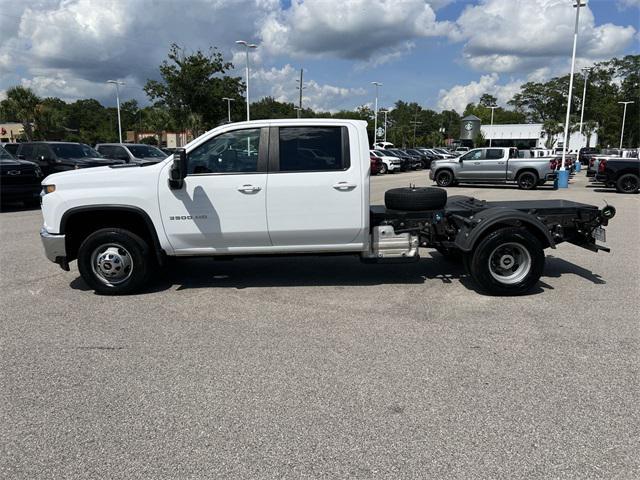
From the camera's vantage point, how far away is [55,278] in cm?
675

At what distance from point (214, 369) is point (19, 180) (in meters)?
12.8

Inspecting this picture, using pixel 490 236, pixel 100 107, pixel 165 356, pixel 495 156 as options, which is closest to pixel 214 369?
pixel 165 356

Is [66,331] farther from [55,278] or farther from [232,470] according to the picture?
[232,470]

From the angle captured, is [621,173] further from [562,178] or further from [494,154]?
[494,154]

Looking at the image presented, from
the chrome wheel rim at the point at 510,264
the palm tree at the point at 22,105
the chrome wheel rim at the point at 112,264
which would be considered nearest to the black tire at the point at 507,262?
the chrome wheel rim at the point at 510,264

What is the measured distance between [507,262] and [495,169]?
18120 mm

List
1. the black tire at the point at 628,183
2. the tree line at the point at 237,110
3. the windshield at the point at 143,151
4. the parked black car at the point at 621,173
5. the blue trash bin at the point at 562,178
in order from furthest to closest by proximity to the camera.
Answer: the tree line at the point at 237,110 < the blue trash bin at the point at 562,178 < the windshield at the point at 143,151 < the black tire at the point at 628,183 < the parked black car at the point at 621,173

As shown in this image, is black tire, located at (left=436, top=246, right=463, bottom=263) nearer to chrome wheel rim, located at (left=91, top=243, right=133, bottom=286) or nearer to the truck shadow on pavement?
the truck shadow on pavement

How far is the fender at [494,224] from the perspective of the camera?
5645 mm

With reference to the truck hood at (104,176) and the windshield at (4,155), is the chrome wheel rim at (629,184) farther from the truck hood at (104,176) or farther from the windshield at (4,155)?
the windshield at (4,155)

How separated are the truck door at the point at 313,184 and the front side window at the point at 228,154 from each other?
22 centimetres

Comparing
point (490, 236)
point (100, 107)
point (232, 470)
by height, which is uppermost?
point (100, 107)

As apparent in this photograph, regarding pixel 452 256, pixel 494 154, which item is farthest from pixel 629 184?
pixel 452 256

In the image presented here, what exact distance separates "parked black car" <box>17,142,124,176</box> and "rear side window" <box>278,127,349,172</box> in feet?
41.5
